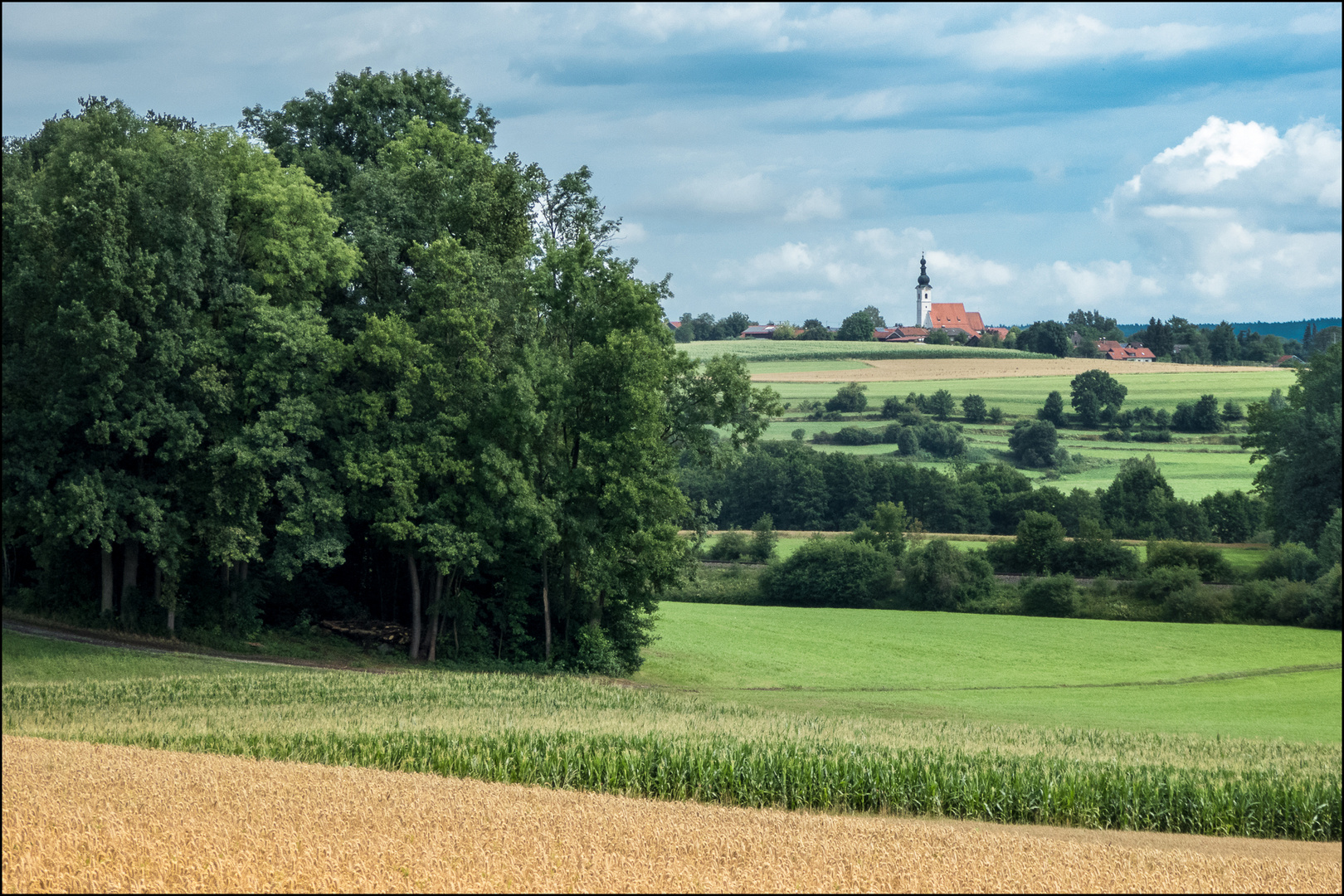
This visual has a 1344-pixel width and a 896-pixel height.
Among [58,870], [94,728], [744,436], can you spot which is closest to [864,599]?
[744,436]

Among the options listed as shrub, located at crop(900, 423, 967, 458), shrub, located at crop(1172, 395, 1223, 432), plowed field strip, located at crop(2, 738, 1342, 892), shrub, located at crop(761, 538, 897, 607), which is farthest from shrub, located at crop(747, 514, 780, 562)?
plowed field strip, located at crop(2, 738, 1342, 892)

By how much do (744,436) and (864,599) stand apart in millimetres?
26071

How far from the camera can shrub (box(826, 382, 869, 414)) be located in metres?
114

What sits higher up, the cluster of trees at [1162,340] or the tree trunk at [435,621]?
the cluster of trees at [1162,340]

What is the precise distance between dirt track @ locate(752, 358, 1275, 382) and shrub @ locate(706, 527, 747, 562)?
52.6 m

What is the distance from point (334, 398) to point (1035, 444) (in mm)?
75890

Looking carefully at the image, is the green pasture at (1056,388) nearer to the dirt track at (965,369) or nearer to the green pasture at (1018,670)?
the dirt track at (965,369)

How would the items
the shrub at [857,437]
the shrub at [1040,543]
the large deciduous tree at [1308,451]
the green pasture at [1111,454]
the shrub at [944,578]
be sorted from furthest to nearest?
the shrub at [857,437]
the green pasture at [1111,454]
the shrub at [1040,543]
the shrub at [944,578]
the large deciduous tree at [1308,451]

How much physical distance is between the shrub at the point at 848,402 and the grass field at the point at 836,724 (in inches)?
2652

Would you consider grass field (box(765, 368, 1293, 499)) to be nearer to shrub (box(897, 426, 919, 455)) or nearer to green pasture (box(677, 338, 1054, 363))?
shrub (box(897, 426, 919, 455))

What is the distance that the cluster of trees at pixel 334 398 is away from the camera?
32188 millimetres

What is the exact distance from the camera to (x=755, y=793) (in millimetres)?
16547

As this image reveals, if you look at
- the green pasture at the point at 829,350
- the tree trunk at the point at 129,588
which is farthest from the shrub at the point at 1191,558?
the green pasture at the point at 829,350

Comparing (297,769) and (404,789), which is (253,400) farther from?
(404,789)
